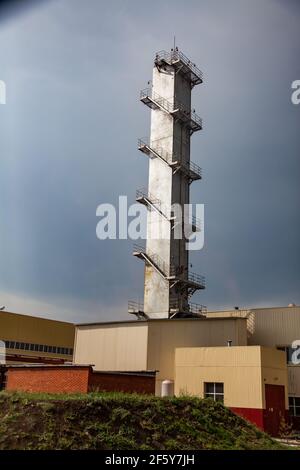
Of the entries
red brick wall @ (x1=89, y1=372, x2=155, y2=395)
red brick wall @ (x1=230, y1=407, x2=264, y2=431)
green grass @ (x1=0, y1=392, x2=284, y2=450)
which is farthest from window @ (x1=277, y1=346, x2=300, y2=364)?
green grass @ (x1=0, y1=392, x2=284, y2=450)

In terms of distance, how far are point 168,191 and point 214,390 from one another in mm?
16436

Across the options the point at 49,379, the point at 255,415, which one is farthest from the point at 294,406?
the point at 49,379

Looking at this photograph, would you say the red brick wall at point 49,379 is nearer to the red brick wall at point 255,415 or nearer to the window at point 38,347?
the red brick wall at point 255,415

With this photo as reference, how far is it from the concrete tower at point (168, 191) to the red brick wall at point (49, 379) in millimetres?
14450

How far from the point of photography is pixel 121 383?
22.1m

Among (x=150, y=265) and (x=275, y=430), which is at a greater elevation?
(x=150, y=265)

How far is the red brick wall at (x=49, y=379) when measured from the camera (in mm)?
20703

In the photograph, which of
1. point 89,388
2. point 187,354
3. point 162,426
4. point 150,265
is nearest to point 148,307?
point 150,265

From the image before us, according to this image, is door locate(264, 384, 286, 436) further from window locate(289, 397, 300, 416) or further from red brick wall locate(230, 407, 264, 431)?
window locate(289, 397, 300, 416)

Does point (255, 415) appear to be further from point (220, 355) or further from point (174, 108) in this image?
point (174, 108)
